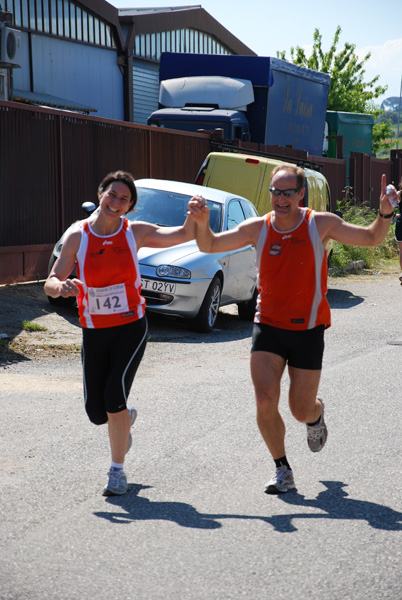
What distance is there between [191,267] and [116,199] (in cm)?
605

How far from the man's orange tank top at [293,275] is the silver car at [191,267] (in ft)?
19.6

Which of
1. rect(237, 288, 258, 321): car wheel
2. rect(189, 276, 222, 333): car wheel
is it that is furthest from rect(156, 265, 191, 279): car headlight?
rect(237, 288, 258, 321): car wheel

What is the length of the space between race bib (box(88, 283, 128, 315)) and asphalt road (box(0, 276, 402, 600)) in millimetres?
1025

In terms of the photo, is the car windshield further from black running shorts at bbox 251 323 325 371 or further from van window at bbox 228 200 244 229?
black running shorts at bbox 251 323 325 371

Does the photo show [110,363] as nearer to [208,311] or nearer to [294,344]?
[294,344]

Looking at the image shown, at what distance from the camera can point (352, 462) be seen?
5.81 m

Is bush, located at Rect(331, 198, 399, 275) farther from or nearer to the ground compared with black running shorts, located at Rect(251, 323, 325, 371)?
nearer to the ground

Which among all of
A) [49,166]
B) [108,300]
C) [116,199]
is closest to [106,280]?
[108,300]

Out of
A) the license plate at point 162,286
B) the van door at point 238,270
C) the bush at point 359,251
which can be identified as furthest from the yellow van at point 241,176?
the bush at point 359,251

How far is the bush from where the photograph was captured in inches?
809

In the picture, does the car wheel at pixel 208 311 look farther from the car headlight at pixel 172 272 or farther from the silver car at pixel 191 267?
the car headlight at pixel 172 272

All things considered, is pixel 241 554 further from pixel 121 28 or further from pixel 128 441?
pixel 121 28

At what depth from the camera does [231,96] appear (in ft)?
67.8

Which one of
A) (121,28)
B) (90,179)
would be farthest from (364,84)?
(90,179)
